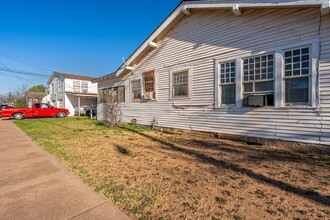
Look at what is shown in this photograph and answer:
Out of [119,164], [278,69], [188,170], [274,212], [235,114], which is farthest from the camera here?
[235,114]

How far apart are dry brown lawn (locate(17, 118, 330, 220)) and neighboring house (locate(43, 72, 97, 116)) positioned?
19.7m

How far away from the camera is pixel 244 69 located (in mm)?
6195

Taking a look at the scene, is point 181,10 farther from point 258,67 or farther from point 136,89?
point 136,89

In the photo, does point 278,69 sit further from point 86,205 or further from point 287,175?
point 86,205

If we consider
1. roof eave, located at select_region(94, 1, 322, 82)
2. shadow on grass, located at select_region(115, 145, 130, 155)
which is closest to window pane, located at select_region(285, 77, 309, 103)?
roof eave, located at select_region(94, 1, 322, 82)

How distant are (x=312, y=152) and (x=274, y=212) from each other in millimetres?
3817

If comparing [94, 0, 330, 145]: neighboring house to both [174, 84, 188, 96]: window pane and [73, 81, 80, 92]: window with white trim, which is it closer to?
[174, 84, 188, 96]: window pane

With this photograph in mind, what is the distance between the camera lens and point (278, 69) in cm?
539

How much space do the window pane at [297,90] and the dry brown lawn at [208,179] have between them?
4.84 feet

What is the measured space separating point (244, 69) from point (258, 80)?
651mm

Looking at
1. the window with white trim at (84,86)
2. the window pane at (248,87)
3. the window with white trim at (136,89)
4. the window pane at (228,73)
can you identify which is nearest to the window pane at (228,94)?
the window pane at (228,73)

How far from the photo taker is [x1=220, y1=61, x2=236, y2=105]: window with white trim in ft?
21.3

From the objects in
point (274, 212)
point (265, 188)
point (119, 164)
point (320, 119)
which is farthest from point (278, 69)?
point (119, 164)

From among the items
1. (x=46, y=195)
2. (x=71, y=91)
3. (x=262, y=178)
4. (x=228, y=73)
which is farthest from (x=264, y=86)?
(x=71, y=91)
